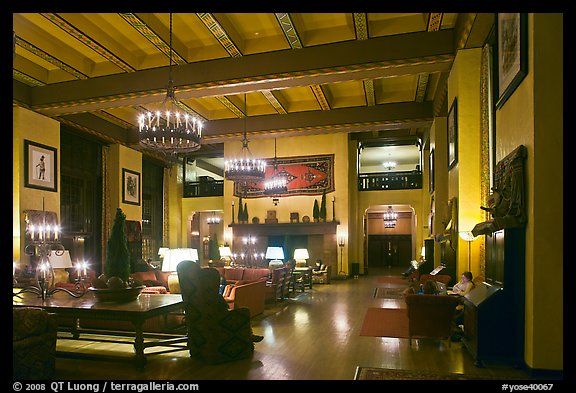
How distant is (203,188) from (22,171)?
904 centimetres

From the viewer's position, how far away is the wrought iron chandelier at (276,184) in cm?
1514

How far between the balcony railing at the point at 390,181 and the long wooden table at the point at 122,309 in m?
13.3

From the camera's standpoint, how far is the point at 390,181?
17.9 m

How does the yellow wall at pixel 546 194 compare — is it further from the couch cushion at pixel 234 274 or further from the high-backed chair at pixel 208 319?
the couch cushion at pixel 234 274

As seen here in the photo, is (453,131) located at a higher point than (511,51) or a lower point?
lower

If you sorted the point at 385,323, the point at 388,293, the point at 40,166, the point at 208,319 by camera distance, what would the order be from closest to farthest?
the point at 208,319, the point at 385,323, the point at 40,166, the point at 388,293

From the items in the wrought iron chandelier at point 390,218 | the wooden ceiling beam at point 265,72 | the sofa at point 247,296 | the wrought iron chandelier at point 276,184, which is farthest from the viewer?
the wrought iron chandelier at point 390,218

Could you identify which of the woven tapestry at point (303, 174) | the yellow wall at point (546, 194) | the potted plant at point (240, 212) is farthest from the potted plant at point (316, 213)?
the yellow wall at point (546, 194)

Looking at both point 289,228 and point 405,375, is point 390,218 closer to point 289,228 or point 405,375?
point 289,228

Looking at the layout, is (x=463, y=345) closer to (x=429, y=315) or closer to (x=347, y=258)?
(x=429, y=315)

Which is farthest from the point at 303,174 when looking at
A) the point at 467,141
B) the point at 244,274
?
the point at 467,141

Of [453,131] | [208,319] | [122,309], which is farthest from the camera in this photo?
[453,131]

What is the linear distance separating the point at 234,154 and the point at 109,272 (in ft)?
35.4
